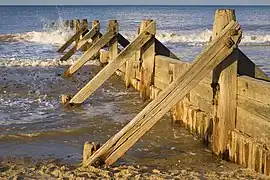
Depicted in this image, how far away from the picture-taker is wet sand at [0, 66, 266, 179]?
5113 mm

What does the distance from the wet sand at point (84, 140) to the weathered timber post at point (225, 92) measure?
288 mm

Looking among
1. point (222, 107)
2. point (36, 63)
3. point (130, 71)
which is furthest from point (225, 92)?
point (36, 63)

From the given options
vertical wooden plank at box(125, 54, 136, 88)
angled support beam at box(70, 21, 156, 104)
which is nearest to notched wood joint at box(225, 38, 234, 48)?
angled support beam at box(70, 21, 156, 104)

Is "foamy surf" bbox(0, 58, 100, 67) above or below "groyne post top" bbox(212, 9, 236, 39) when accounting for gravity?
below

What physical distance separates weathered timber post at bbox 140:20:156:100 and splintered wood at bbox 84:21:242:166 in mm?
4091

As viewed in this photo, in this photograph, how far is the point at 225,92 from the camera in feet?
18.1

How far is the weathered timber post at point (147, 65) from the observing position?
9336mm

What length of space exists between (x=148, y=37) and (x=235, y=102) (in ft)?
12.5

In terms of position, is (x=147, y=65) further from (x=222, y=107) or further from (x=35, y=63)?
(x=35, y=63)

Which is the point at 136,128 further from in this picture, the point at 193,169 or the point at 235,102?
the point at 235,102

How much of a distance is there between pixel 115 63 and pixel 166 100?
3.78 meters

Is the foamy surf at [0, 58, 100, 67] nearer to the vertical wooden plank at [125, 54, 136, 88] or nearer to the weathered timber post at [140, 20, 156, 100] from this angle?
the vertical wooden plank at [125, 54, 136, 88]

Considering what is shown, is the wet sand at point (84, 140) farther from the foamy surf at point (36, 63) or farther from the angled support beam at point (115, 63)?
the foamy surf at point (36, 63)

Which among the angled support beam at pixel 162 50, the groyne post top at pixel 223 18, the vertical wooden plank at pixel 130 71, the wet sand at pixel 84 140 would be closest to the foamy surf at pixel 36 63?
the vertical wooden plank at pixel 130 71
